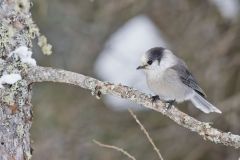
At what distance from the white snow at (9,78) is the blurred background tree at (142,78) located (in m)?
2.29

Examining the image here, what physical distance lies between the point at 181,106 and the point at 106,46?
986 mm

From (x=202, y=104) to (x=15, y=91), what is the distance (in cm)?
162

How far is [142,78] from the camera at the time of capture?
493cm

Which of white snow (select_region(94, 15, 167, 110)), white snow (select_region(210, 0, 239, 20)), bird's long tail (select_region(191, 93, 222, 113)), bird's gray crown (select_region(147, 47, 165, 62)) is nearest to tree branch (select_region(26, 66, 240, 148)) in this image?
bird's long tail (select_region(191, 93, 222, 113))

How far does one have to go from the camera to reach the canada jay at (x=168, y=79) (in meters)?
3.83

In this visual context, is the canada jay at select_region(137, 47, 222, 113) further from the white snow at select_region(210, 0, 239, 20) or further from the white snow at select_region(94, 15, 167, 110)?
the white snow at select_region(94, 15, 167, 110)

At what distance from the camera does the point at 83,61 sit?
6.22m

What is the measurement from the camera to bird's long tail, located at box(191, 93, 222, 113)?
3.69 meters

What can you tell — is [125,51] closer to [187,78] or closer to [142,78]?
[142,78]

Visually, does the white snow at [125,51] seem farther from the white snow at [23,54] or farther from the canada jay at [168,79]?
the white snow at [23,54]

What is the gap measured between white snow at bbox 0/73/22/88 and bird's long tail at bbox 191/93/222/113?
1.55 meters

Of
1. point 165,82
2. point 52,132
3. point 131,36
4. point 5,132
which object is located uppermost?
point 131,36

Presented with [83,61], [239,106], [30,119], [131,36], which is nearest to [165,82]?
[239,106]

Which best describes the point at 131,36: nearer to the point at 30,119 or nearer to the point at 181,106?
the point at 181,106
